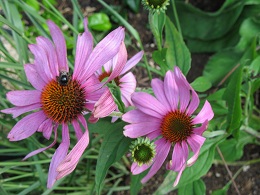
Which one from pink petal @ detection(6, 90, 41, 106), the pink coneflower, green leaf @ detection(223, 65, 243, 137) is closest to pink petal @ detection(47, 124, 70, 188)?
the pink coneflower

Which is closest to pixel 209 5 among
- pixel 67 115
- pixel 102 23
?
pixel 102 23

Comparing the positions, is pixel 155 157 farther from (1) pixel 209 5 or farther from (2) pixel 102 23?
(1) pixel 209 5

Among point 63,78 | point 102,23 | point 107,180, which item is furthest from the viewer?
point 102,23

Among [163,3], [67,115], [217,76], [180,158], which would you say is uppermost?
[163,3]

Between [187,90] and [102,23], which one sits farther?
[102,23]

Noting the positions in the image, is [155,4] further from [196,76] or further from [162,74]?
[196,76]

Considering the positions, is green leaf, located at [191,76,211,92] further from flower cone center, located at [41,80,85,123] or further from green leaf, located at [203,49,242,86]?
green leaf, located at [203,49,242,86]
